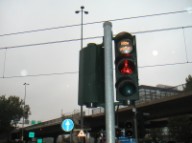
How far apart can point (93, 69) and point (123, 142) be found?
1842 cm

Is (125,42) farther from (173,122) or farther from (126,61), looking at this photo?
(173,122)

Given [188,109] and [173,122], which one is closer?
[188,109]

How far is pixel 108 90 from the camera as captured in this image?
3.84 metres

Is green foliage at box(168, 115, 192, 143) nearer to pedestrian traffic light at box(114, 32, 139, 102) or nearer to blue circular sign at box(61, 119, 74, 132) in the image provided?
blue circular sign at box(61, 119, 74, 132)

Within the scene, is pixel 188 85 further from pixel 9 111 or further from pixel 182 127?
pixel 9 111

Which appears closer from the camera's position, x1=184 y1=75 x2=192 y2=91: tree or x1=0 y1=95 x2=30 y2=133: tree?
x1=184 y1=75 x2=192 y2=91: tree

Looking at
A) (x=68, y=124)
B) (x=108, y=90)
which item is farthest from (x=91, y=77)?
(x=68, y=124)

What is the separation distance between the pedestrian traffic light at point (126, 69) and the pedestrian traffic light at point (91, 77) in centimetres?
24

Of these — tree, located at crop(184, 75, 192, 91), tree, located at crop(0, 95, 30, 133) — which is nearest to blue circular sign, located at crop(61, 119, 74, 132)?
tree, located at crop(184, 75, 192, 91)

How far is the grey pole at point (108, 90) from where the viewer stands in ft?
12.0

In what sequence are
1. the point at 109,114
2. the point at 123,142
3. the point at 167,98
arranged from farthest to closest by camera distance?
1. the point at 167,98
2. the point at 123,142
3. the point at 109,114

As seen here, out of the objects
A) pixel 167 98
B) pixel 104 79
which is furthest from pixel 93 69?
pixel 167 98

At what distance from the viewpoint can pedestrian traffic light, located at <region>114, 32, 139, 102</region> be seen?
3.95m

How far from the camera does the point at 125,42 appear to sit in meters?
4.07
